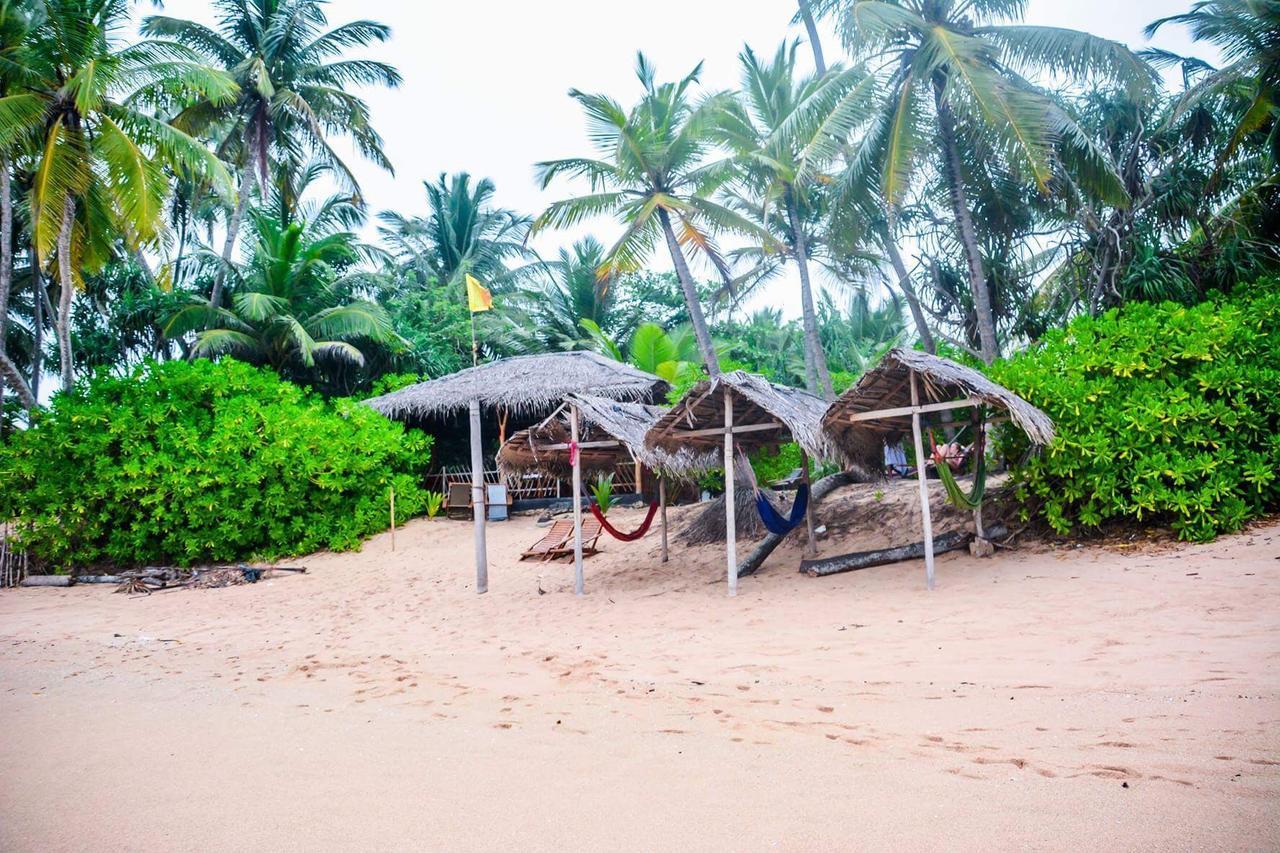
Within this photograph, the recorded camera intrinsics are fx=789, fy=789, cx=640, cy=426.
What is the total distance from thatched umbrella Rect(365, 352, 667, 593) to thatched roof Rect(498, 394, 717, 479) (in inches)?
146

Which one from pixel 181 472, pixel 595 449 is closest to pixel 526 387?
pixel 595 449

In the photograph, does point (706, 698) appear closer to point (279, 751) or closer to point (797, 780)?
point (797, 780)

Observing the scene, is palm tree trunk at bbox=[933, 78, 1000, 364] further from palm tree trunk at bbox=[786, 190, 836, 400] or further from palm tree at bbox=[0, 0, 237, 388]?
palm tree at bbox=[0, 0, 237, 388]

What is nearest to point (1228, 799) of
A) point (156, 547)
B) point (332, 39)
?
point (156, 547)

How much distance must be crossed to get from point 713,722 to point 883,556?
14.4 ft

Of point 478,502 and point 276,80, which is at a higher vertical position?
point 276,80

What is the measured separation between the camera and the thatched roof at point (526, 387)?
1286cm

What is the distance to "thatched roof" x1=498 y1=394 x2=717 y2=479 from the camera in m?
7.74

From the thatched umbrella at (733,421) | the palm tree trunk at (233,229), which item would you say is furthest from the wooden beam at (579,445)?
the palm tree trunk at (233,229)

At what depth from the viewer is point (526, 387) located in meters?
12.9

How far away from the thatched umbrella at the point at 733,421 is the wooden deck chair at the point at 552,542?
2556mm

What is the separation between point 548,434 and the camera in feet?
27.7

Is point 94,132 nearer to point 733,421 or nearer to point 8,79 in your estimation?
point 8,79

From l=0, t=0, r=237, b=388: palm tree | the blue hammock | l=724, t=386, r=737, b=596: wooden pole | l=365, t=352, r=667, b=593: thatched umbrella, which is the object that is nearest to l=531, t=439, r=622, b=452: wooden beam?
l=724, t=386, r=737, b=596: wooden pole
